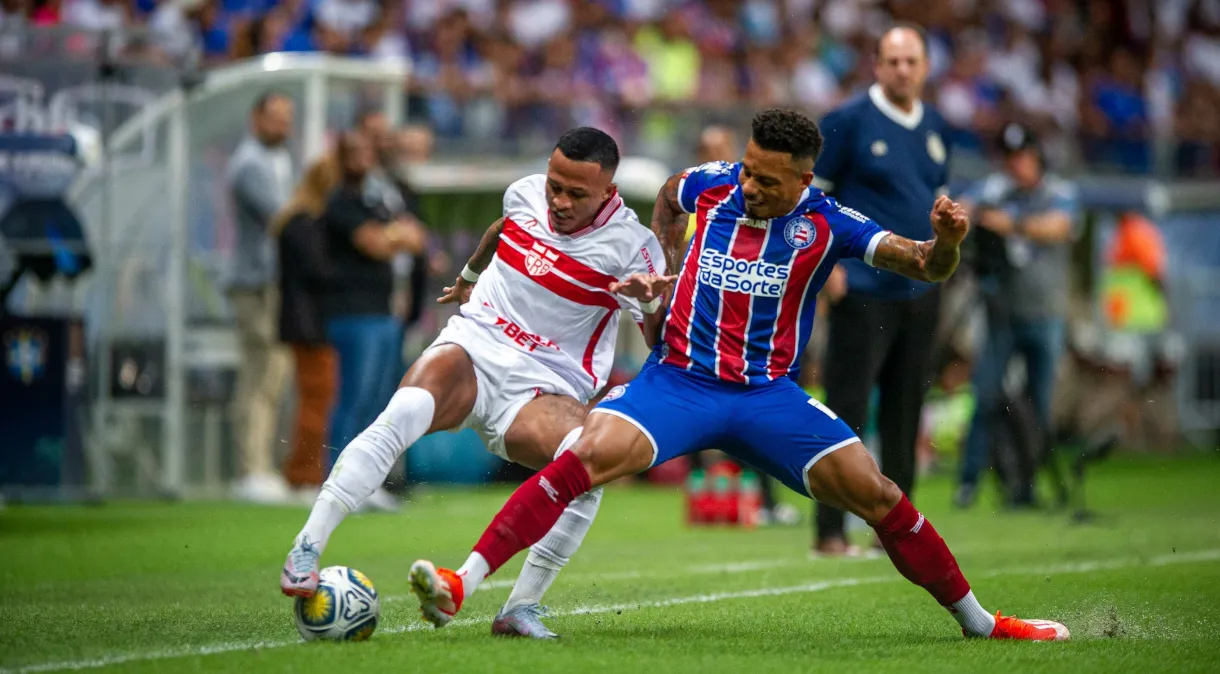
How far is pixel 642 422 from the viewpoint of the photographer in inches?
235

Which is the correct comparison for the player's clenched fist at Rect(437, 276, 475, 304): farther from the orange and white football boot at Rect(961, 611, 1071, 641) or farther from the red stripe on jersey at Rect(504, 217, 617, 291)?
the orange and white football boot at Rect(961, 611, 1071, 641)

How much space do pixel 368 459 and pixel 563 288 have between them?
1106 millimetres

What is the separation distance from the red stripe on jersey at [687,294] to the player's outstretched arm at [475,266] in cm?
95

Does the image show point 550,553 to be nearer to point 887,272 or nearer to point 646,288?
point 646,288


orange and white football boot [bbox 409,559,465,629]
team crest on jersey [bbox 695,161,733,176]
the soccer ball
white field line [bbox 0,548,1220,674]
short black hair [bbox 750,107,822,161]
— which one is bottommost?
white field line [bbox 0,548,1220,674]

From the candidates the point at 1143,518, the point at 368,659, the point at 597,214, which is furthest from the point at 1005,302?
the point at 368,659

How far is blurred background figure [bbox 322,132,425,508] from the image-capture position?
12.4m

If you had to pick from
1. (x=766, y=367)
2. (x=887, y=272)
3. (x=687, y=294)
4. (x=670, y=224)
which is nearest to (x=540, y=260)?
(x=670, y=224)

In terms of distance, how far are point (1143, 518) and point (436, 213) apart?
661cm

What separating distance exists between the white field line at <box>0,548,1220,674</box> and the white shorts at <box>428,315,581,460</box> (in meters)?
0.78

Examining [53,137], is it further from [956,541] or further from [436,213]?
[956,541]

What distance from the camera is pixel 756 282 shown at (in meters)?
6.25

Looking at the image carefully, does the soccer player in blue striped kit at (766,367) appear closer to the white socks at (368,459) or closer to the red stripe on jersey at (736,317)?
the red stripe on jersey at (736,317)

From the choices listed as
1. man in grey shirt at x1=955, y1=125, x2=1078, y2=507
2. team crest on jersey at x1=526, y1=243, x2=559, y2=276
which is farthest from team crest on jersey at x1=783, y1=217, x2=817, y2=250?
man in grey shirt at x1=955, y1=125, x2=1078, y2=507
